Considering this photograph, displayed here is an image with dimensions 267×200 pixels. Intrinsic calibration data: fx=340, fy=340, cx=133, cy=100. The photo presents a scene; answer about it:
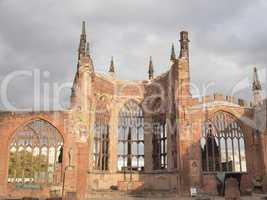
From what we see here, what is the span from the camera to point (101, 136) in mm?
34031

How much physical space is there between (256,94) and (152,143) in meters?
11.9

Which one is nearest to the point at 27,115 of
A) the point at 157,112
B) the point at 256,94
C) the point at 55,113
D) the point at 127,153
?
the point at 55,113

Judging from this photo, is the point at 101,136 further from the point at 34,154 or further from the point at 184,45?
the point at 184,45

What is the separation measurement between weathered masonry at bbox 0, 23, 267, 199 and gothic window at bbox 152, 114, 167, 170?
103mm

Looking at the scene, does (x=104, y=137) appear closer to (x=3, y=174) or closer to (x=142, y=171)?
(x=142, y=171)

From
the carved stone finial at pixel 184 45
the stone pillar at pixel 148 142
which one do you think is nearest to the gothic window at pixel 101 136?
the stone pillar at pixel 148 142

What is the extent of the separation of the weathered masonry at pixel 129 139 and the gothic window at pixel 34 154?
0.28 feet

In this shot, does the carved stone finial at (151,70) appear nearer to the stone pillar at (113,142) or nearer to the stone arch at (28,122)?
the stone pillar at (113,142)

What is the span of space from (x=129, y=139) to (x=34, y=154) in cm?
985

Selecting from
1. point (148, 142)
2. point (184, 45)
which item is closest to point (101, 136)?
point (148, 142)

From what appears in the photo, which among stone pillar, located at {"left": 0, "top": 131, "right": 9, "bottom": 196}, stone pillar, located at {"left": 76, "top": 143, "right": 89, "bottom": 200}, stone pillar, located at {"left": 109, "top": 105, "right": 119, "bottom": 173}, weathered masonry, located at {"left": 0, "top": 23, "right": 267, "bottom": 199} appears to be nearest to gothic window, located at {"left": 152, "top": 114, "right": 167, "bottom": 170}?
weathered masonry, located at {"left": 0, "top": 23, "right": 267, "bottom": 199}

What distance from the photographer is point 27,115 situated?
30562 mm

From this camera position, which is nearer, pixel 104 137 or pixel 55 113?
pixel 55 113

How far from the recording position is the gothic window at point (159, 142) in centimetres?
3438
